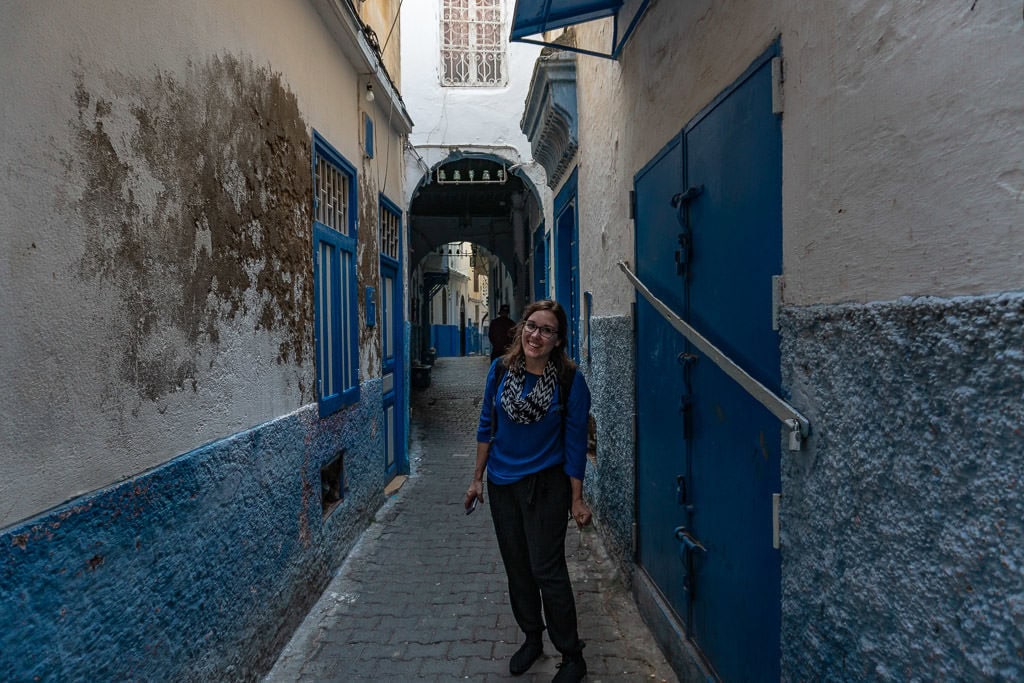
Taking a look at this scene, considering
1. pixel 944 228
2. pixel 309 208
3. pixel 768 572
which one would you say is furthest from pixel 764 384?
pixel 309 208

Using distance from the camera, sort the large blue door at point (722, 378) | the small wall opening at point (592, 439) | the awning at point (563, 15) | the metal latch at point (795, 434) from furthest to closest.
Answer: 1. the small wall opening at point (592, 439)
2. the awning at point (563, 15)
3. the large blue door at point (722, 378)
4. the metal latch at point (795, 434)

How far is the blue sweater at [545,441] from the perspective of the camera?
10.8 ft

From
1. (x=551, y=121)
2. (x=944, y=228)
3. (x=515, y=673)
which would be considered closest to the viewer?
(x=944, y=228)

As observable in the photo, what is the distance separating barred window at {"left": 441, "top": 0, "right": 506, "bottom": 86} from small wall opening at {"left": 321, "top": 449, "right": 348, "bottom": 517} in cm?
775

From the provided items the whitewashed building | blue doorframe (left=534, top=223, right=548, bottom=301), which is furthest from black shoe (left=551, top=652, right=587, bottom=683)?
blue doorframe (left=534, top=223, right=548, bottom=301)

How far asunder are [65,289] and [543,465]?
203 centimetres

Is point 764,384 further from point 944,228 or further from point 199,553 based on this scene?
point 199,553

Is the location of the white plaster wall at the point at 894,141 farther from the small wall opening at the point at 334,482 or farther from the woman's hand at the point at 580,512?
the small wall opening at the point at 334,482

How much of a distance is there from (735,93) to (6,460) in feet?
8.22

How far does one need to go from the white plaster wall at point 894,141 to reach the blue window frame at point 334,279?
2.92 meters

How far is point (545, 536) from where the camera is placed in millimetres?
3266

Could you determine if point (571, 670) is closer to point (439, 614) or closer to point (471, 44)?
point (439, 614)

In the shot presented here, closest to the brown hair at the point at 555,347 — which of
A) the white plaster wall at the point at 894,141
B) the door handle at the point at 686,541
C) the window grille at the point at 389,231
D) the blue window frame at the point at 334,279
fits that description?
the door handle at the point at 686,541

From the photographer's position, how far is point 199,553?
2.78 m
